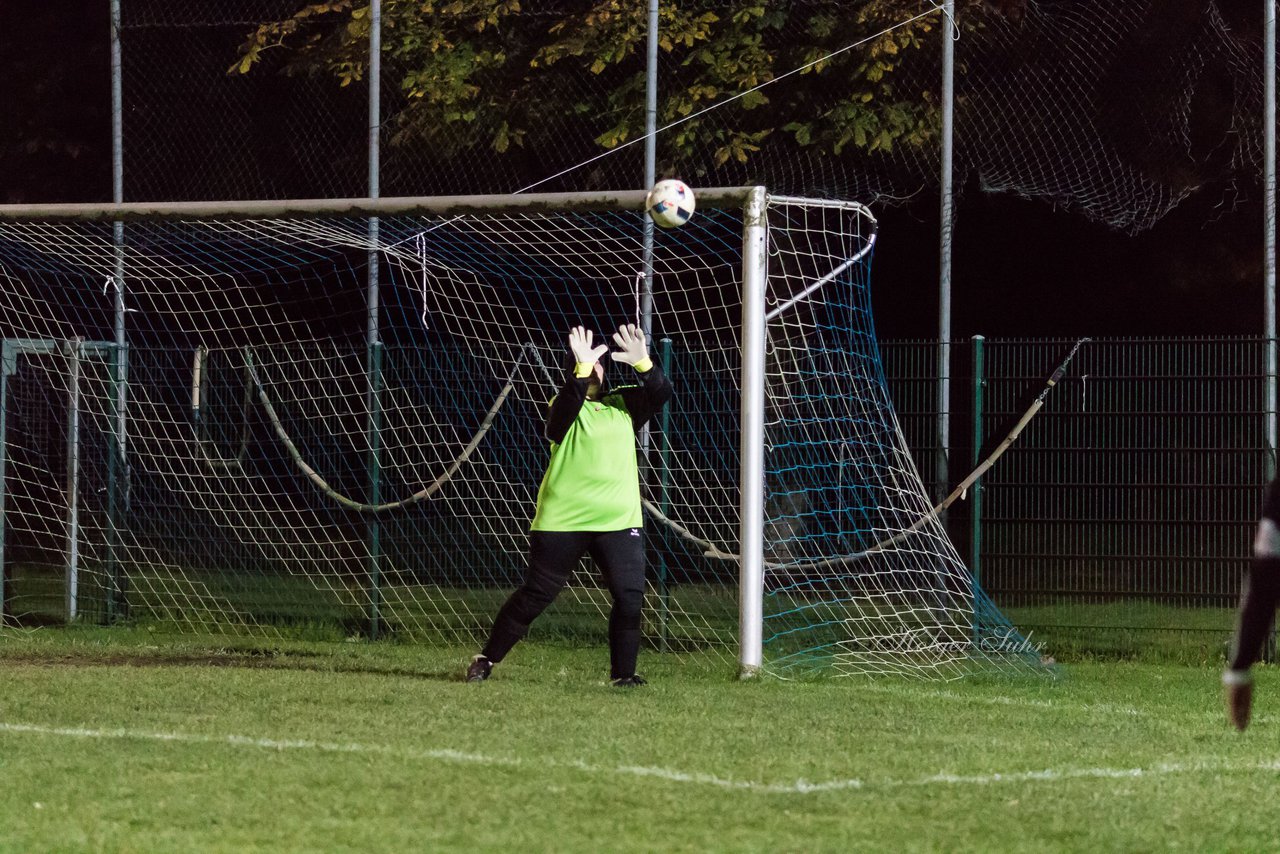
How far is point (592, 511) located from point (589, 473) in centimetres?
20

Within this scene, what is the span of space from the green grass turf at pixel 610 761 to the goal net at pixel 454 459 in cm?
111

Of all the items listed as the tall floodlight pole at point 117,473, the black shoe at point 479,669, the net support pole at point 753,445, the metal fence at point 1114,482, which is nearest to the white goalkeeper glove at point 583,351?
the net support pole at point 753,445

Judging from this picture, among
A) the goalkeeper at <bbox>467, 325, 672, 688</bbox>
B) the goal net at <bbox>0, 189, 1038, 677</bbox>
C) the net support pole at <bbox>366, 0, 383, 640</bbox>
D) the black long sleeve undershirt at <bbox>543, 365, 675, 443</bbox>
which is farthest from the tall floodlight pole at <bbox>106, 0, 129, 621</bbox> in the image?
the black long sleeve undershirt at <bbox>543, 365, 675, 443</bbox>

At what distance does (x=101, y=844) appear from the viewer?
5.59 meters

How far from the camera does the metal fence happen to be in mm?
11508

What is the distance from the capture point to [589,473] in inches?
374

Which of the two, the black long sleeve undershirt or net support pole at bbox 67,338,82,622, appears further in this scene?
net support pole at bbox 67,338,82,622

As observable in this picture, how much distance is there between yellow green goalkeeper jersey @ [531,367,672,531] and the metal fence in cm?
301

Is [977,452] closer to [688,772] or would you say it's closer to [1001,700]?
[1001,700]

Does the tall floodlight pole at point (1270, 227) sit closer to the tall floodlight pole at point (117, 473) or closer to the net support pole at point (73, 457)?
the tall floodlight pole at point (117, 473)

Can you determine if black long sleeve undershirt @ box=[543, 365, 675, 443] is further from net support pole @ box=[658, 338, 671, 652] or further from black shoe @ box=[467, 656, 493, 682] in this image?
net support pole @ box=[658, 338, 671, 652]

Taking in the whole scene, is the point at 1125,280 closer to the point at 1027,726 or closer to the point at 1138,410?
the point at 1138,410

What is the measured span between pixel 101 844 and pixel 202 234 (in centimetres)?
784

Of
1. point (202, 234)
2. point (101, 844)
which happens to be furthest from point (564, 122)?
point (101, 844)
